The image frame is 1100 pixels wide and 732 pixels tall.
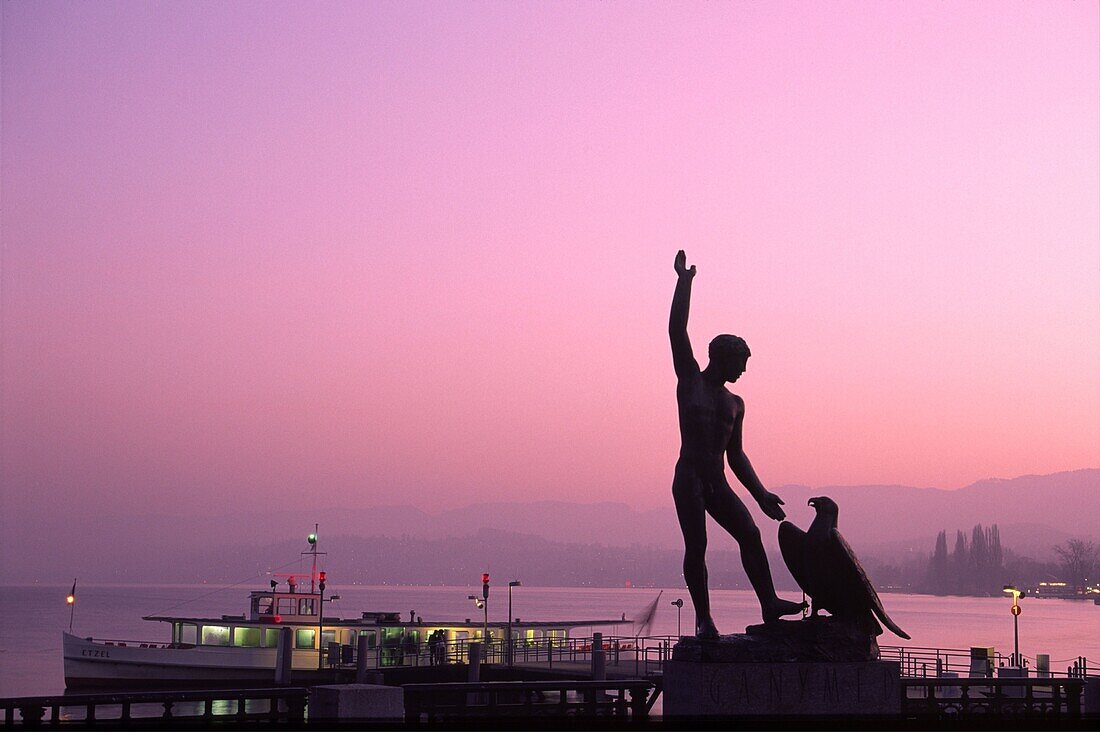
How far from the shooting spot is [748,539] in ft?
45.5

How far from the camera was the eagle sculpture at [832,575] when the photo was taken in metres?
13.4

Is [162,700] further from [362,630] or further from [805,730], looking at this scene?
[362,630]

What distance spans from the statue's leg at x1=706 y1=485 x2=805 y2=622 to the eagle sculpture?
0.96 ft

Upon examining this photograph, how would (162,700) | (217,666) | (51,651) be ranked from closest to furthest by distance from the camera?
1. (162,700)
2. (217,666)
3. (51,651)

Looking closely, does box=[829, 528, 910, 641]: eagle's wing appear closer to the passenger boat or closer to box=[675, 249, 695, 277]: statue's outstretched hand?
box=[675, 249, 695, 277]: statue's outstretched hand

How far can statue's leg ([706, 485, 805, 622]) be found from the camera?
540 inches

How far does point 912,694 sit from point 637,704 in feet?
69.3

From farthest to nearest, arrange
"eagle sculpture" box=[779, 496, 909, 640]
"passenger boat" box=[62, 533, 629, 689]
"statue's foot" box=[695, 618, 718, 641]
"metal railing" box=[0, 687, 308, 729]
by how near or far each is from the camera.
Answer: "passenger boat" box=[62, 533, 629, 689] → "eagle sculpture" box=[779, 496, 909, 640] → "statue's foot" box=[695, 618, 718, 641] → "metal railing" box=[0, 687, 308, 729]


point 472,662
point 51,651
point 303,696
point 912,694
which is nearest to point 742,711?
point 303,696

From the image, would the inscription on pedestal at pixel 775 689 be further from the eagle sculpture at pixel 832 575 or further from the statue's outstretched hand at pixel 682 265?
the statue's outstretched hand at pixel 682 265

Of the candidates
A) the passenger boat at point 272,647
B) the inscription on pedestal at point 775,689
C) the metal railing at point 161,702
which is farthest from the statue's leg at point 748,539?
the passenger boat at point 272,647

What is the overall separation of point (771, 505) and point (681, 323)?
2.23 m

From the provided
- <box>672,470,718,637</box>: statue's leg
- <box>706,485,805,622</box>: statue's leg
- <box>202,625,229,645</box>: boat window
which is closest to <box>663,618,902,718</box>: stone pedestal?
<box>706,485,805,622</box>: statue's leg

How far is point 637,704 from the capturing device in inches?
573
